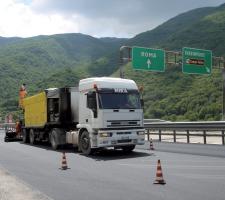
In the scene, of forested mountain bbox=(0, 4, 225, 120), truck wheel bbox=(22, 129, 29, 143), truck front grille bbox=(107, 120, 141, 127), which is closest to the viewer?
truck front grille bbox=(107, 120, 141, 127)

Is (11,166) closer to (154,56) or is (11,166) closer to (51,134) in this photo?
(51,134)

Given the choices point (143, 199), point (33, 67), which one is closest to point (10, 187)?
point (143, 199)

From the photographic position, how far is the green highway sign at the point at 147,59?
34.7m

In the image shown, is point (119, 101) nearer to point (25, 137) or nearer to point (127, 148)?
point (127, 148)

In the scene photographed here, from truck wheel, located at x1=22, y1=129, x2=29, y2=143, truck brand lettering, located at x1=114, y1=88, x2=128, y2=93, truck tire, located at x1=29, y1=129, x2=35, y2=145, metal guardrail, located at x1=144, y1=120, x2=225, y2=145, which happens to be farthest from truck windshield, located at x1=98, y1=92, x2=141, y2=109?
truck wheel, located at x1=22, y1=129, x2=29, y2=143

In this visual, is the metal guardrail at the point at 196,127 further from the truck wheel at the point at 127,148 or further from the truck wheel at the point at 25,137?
the truck wheel at the point at 25,137

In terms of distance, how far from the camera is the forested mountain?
6619 cm

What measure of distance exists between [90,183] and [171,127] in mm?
15617

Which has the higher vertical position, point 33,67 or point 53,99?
point 33,67

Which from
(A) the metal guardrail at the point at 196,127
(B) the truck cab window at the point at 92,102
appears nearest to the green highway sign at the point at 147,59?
(A) the metal guardrail at the point at 196,127

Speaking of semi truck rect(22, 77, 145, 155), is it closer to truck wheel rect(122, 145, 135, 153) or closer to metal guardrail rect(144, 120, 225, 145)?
truck wheel rect(122, 145, 135, 153)

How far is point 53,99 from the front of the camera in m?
21.2

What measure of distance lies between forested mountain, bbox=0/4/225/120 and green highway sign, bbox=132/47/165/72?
1501cm

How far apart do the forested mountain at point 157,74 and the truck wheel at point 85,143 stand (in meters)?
33.0
